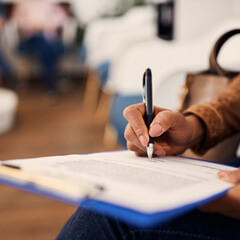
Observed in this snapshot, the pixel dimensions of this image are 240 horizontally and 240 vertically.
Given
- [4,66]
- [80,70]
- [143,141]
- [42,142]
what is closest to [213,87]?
[143,141]

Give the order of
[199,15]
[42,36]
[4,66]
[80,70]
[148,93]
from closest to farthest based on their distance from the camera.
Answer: [148,93] < [199,15] < [4,66] < [42,36] < [80,70]

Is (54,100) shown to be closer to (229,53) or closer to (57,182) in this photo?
(229,53)

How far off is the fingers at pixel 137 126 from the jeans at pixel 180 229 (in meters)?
0.13

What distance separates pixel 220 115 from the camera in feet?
2.20

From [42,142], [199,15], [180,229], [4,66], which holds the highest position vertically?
[199,15]

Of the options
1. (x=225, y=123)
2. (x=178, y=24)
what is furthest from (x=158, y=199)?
(x=178, y=24)

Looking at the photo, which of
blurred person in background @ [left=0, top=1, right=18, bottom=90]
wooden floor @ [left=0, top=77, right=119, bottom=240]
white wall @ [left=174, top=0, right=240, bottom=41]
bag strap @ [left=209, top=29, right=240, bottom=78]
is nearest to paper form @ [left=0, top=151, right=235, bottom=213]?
bag strap @ [left=209, top=29, right=240, bottom=78]

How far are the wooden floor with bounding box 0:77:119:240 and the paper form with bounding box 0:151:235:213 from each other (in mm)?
861

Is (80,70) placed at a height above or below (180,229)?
below

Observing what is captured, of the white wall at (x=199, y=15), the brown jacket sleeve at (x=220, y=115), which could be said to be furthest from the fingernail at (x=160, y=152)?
the white wall at (x=199, y=15)

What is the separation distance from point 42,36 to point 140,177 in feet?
13.1

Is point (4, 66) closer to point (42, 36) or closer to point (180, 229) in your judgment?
point (42, 36)

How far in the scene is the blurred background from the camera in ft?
4.41

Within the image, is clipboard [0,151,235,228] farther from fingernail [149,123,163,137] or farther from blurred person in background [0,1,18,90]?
blurred person in background [0,1,18,90]
